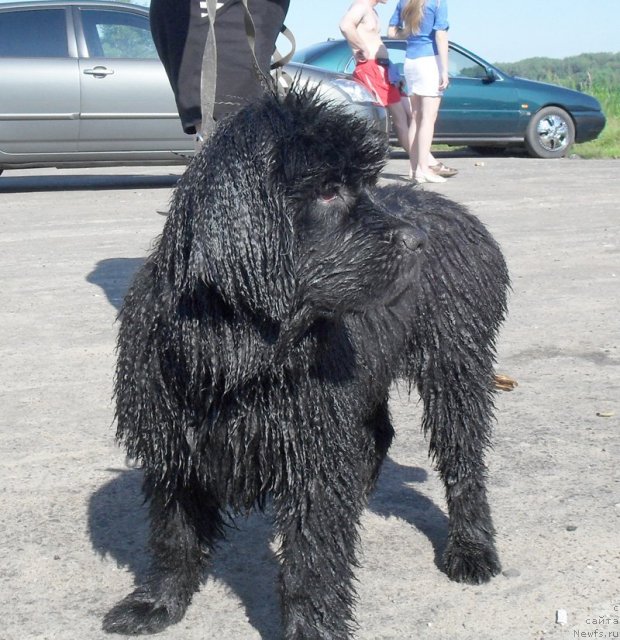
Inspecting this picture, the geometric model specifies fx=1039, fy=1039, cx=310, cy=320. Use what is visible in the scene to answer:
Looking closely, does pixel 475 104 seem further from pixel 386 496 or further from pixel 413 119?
pixel 386 496

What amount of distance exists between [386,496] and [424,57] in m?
8.67

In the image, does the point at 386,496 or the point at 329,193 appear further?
the point at 386,496

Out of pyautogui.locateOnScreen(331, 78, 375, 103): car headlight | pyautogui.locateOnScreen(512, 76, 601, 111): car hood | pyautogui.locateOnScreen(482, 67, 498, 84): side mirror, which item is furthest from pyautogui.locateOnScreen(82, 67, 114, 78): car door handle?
pyautogui.locateOnScreen(512, 76, 601, 111): car hood

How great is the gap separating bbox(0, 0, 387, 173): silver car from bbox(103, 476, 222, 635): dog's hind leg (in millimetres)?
9295

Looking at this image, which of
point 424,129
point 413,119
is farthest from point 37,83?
point 424,129

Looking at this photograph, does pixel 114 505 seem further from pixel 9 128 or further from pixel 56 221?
pixel 9 128

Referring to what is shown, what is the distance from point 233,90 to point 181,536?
2184 millimetres

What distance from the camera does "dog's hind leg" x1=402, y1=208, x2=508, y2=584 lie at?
12.4 feet

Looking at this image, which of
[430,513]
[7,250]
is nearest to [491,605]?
[430,513]

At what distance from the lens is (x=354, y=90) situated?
12414mm

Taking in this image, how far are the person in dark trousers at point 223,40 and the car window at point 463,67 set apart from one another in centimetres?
1279

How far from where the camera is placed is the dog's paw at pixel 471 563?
3727 millimetres

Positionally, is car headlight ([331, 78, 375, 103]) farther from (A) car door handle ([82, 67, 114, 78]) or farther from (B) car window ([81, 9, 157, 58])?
(A) car door handle ([82, 67, 114, 78])

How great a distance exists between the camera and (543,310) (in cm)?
718
